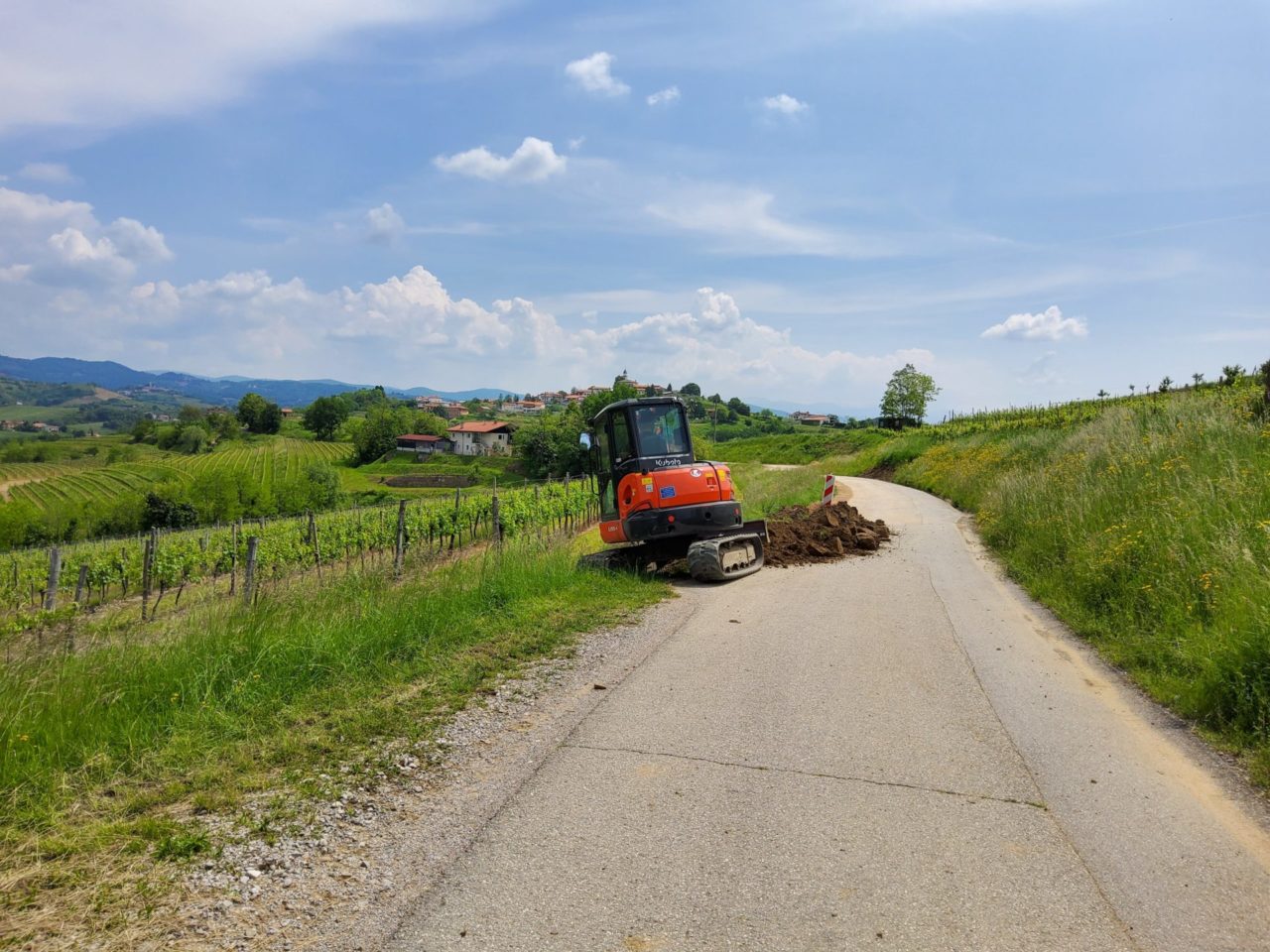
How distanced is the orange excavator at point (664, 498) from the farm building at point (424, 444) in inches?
3742

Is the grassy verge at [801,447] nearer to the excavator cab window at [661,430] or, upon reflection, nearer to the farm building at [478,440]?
the farm building at [478,440]

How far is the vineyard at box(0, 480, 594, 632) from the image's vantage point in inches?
862

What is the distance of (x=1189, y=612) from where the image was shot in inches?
266

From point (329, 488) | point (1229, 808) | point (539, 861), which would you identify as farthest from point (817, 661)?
point (329, 488)

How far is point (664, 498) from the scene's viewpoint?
11.1 metres

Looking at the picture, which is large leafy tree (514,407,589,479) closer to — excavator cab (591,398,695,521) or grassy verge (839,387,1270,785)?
excavator cab (591,398,695,521)

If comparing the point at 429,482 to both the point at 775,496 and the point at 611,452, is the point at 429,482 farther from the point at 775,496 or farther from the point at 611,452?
the point at 611,452

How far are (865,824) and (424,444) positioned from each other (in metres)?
106

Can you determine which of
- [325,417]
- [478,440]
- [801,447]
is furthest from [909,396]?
[325,417]

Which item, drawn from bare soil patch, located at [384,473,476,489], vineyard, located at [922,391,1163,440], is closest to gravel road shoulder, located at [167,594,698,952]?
vineyard, located at [922,391,1163,440]

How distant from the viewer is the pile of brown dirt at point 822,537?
42.6 ft

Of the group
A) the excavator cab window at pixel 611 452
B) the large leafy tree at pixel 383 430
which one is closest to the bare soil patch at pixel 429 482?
the large leafy tree at pixel 383 430

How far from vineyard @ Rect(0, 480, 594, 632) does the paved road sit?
→ 1522 centimetres

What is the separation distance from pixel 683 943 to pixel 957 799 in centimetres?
207
